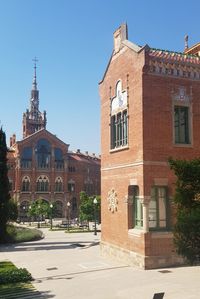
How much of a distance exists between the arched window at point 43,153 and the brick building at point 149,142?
56624mm

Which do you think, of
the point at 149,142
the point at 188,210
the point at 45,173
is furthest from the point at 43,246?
the point at 45,173

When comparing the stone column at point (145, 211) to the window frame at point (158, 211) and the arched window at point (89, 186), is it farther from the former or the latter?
the arched window at point (89, 186)

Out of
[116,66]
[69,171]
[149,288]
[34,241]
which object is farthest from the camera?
[69,171]

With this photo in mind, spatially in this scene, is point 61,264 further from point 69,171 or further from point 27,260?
point 69,171

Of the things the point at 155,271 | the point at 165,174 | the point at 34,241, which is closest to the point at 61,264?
the point at 155,271

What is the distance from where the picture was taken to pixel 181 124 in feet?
59.4

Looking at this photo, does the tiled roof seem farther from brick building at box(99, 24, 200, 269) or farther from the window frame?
the window frame

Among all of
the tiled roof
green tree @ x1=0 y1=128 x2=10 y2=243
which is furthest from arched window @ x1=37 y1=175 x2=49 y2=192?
the tiled roof

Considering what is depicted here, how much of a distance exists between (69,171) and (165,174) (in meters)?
62.7

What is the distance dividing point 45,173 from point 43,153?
409 cm

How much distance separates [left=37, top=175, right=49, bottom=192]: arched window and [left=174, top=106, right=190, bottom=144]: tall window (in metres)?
59.5

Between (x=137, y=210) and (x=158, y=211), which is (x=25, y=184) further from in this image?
(x=158, y=211)

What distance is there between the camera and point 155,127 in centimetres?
1712

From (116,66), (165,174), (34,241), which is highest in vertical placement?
(116,66)
